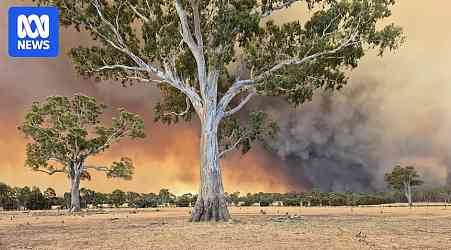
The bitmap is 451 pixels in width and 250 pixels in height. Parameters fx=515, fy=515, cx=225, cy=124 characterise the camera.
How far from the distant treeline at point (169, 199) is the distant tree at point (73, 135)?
21699 mm

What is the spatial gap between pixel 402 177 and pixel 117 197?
61414mm

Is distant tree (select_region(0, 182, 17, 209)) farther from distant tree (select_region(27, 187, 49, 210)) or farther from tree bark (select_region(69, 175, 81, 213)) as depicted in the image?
tree bark (select_region(69, 175, 81, 213))

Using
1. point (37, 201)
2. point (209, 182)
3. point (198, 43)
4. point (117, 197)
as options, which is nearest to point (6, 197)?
point (37, 201)

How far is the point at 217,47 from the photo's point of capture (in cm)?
3588

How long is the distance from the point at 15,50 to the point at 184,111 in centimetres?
1863

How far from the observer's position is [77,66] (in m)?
39.5

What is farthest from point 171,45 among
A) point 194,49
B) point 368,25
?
point 368,25

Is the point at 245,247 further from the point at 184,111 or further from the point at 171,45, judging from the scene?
the point at 184,111

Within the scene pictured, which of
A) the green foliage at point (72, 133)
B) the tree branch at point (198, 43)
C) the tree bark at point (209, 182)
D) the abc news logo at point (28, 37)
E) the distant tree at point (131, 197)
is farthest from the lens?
the distant tree at point (131, 197)

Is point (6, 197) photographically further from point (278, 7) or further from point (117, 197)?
point (278, 7)

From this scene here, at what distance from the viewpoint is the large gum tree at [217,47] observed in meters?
34.2

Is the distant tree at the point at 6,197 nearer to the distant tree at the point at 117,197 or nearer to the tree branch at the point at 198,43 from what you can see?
the distant tree at the point at 117,197

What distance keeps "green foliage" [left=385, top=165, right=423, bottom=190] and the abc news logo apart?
250 feet

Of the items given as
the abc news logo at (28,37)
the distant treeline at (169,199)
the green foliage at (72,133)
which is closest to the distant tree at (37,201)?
the distant treeline at (169,199)
